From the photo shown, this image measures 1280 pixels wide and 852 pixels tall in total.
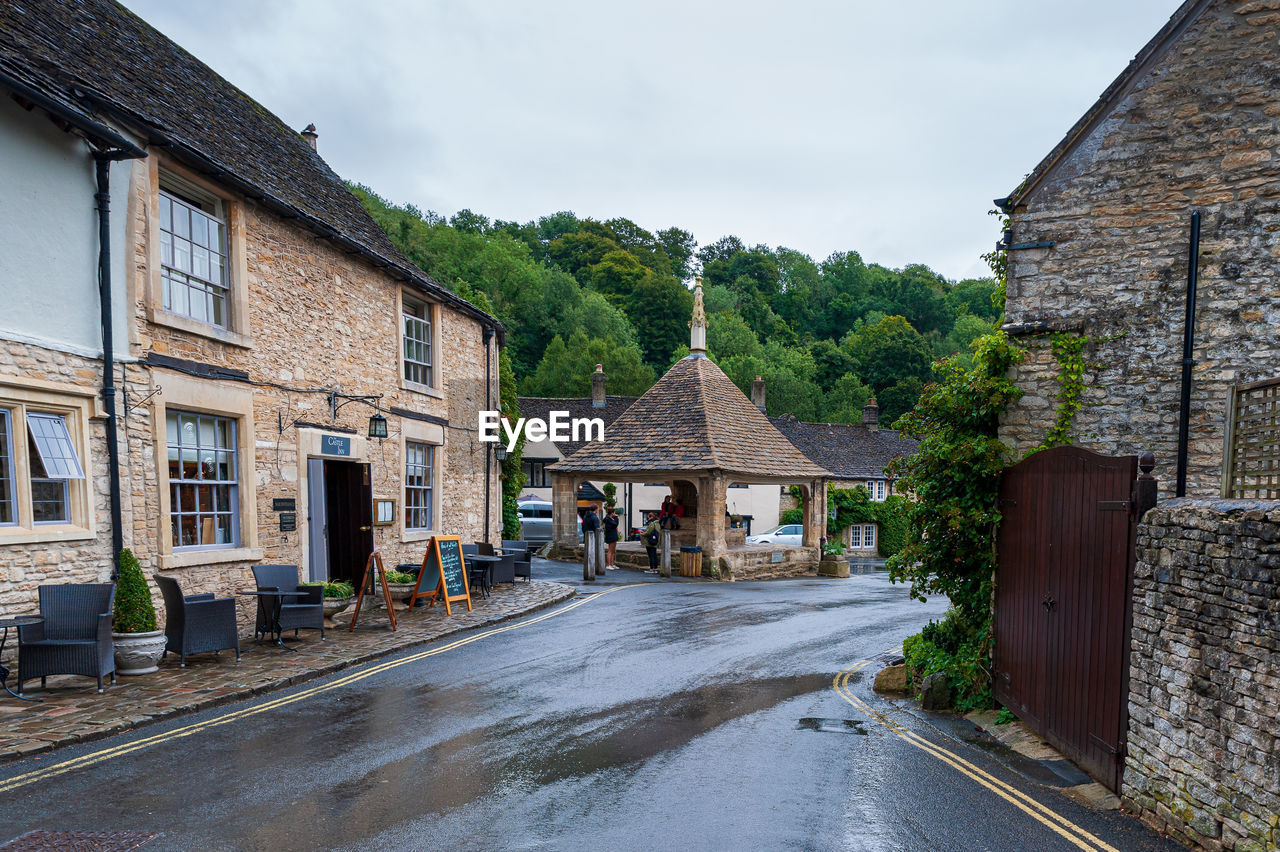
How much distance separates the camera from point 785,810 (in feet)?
18.6

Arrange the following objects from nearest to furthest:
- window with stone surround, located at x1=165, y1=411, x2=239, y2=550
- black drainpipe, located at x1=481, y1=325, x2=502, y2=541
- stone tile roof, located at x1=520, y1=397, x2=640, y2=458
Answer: window with stone surround, located at x1=165, y1=411, x2=239, y2=550 → black drainpipe, located at x1=481, y1=325, x2=502, y2=541 → stone tile roof, located at x1=520, y1=397, x2=640, y2=458

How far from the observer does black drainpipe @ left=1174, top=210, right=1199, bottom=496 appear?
8406mm

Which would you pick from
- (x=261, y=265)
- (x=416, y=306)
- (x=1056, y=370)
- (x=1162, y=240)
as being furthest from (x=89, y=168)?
(x=1162, y=240)

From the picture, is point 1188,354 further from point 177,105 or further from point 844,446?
point 844,446

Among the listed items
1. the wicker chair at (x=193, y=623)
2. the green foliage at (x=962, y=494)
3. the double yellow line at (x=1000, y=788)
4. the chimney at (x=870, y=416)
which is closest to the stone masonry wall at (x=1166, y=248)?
the green foliage at (x=962, y=494)

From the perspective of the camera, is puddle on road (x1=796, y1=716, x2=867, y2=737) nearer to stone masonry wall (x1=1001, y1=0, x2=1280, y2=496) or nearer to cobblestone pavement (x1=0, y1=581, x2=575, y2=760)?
stone masonry wall (x1=1001, y1=0, x2=1280, y2=496)

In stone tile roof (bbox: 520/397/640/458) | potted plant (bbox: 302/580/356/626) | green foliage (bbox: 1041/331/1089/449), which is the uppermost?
green foliage (bbox: 1041/331/1089/449)

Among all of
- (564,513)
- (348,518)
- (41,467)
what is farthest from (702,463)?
(41,467)

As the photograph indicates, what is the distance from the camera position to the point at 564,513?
26.5 m

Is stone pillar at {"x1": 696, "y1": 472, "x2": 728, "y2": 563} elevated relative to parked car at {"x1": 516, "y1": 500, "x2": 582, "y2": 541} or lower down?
elevated

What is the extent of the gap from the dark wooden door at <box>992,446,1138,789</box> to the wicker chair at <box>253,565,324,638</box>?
8.63 m

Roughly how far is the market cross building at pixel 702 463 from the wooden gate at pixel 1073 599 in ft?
47.5

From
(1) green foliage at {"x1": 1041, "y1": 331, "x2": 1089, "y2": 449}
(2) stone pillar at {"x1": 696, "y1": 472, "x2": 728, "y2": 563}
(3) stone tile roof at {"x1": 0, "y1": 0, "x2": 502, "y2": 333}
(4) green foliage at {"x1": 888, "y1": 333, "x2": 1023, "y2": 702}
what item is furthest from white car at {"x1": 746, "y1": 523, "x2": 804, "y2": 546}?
(1) green foliage at {"x1": 1041, "y1": 331, "x2": 1089, "y2": 449}

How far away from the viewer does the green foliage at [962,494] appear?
8.99 m
